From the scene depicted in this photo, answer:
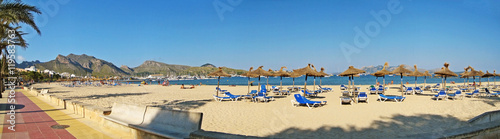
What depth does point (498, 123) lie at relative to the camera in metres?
2.97

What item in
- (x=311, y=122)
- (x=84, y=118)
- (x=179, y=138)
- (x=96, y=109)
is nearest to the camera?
(x=179, y=138)

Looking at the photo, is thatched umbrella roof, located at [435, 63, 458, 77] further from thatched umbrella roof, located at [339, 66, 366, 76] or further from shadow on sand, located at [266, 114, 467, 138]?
shadow on sand, located at [266, 114, 467, 138]

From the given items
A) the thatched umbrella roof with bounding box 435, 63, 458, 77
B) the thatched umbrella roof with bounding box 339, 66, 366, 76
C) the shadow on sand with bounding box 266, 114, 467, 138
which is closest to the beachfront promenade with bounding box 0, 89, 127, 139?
the shadow on sand with bounding box 266, 114, 467, 138

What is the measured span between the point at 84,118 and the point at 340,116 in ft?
24.9

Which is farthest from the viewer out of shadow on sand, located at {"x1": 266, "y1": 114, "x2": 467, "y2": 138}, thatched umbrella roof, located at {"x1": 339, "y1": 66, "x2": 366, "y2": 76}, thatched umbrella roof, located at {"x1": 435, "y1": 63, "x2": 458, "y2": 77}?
thatched umbrella roof, located at {"x1": 435, "y1": 63, "x2": 458, "y2": 77}

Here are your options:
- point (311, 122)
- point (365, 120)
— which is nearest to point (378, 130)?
point (365, 120)

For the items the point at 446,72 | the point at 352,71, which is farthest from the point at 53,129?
the point at 446,72

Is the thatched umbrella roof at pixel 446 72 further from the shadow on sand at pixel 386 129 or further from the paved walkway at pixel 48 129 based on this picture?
the paved walkway at pixel 48 129

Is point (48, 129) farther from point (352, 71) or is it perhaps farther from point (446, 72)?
point (446, 72)

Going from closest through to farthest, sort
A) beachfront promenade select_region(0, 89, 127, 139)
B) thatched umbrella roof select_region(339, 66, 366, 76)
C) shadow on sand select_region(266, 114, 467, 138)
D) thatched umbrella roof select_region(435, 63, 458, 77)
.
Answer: beachfront promenade select_region(0, 89, 127, 139)
shadow on sand select_region(266, 114, 467, 138)
thatched umbrella roof select_region(339, 66, 366, 76)
thatched umbrella roof select_region(435, 63, 458, 77)

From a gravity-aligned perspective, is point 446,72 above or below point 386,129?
above

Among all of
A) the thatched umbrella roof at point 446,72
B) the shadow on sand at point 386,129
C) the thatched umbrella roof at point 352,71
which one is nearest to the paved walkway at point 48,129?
the shadow on sand at point 386,129

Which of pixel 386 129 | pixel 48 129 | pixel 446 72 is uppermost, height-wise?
pixel 446 72

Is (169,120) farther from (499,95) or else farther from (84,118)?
(499,95)
